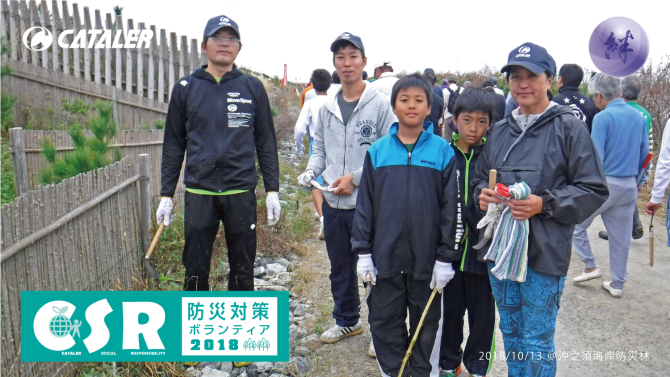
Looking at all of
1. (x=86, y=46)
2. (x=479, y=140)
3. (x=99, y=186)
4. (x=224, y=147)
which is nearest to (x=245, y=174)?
(x=224, y=147)

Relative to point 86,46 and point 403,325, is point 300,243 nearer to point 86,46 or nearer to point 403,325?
point 403,325

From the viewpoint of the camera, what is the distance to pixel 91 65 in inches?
355

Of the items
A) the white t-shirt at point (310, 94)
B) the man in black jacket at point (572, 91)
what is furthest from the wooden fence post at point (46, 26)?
the man in black jacket at point (572, 91)

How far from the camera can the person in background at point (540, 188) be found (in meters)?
2.34

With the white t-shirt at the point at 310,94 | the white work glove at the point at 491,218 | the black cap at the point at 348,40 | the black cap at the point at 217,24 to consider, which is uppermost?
the black cap at the point at 217,24

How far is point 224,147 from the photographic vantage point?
3293 millimetres

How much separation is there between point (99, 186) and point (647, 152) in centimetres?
490

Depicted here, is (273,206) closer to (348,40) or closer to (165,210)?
(165,210)

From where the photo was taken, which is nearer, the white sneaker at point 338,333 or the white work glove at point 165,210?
the white work glove at point 165,210

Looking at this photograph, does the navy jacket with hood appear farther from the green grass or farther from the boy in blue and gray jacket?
the green grass

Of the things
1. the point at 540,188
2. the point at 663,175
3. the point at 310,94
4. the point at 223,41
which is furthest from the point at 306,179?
the point at 310,94

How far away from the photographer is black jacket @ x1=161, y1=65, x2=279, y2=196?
329cm

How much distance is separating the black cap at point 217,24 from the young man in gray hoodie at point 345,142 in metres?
0.73

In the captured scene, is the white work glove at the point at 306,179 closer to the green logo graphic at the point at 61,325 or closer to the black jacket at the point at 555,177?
the black jacket at the point at 555,177
